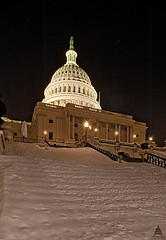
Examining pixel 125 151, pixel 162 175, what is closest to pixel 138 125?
pixel 125 151

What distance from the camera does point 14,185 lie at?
6.33 metres

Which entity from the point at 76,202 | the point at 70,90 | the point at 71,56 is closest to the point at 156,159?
the point at 76,202

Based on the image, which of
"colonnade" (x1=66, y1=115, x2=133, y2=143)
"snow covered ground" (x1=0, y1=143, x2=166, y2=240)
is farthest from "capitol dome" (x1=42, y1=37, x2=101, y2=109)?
"snow covered ground" (x1=0, y1=143, x2=166, y2=240)

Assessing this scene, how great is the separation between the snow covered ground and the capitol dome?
60899 millimetres

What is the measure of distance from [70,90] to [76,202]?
2772 inches

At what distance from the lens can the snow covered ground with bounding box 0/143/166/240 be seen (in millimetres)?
4570

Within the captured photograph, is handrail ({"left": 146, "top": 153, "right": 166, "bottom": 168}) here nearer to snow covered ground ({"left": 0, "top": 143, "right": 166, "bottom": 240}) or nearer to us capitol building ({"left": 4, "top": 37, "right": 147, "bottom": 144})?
snow covered ground ({"left": 0, "top": 143, "right": 166, "bottom": 240})

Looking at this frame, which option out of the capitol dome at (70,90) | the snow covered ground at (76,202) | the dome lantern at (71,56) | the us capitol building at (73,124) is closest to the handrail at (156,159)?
the snow covered ground at (76,202)

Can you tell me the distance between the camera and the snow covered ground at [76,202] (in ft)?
15.0

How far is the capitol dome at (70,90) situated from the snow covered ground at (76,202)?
60.9 metres

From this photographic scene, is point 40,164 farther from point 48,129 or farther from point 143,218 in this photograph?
point 48,129

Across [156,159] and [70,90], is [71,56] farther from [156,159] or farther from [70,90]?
[156,159]

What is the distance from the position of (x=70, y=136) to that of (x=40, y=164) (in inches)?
1631

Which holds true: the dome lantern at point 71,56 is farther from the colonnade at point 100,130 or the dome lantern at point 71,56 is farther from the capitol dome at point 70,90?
the colonnade at point 100,130
